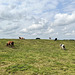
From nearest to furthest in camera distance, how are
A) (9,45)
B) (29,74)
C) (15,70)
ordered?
(29,74), (15,70), (9,45)

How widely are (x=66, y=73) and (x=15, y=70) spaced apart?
15.2 ft

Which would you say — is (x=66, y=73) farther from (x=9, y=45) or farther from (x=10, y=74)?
(x=9, y=45)

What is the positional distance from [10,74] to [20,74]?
854 millimetres

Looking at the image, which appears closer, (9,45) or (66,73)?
(66,73)

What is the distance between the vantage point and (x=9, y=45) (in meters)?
31.1

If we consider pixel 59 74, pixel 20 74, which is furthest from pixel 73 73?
pixel 20 74

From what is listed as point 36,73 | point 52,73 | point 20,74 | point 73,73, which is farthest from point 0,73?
point 73,73

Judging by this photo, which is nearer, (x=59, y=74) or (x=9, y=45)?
(x=59, y=74)

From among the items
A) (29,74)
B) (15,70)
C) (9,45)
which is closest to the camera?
(29,74)

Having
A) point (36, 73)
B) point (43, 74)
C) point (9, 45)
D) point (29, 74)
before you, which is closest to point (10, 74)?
point (29, 74)

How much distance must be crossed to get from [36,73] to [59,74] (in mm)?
1971

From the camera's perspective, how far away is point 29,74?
8797 mm

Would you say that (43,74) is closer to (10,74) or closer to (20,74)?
(20,74)

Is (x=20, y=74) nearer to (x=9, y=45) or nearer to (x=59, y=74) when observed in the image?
(x=59, y=74)
